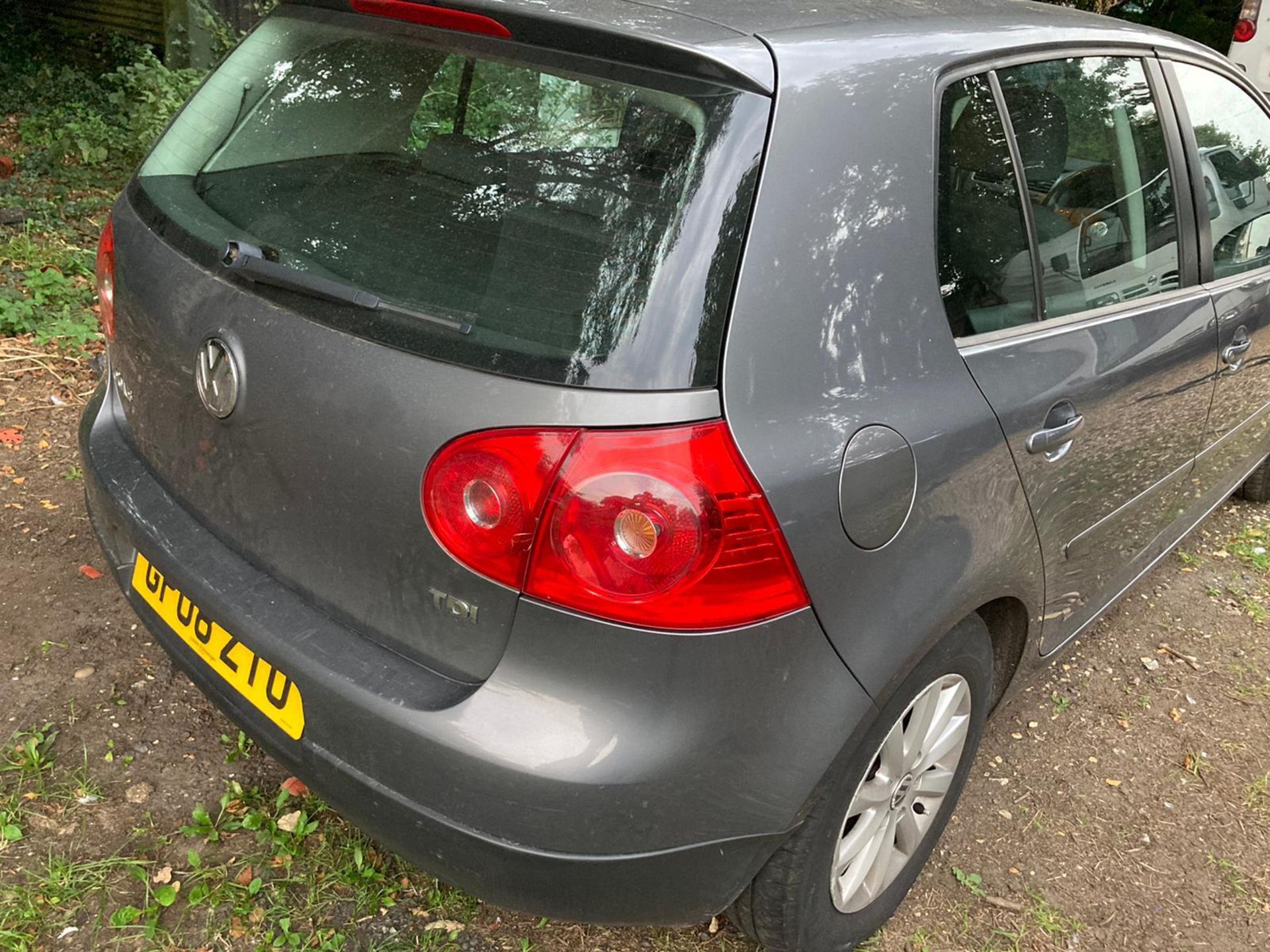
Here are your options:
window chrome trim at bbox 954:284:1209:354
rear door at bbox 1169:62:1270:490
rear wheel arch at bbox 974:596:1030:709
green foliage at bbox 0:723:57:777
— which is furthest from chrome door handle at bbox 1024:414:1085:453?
green foliage at bbox 0:723:57:777

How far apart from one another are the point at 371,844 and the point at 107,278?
122cm

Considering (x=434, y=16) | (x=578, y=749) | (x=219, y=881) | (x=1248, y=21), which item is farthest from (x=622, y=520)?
(x=1248, y=21)

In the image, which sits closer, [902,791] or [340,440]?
[340,440]

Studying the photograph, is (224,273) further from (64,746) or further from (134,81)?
(134,81)

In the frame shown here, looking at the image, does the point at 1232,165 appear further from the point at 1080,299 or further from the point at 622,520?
the point at 622,520

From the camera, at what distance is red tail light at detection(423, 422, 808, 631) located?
145 cm

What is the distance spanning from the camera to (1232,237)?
2.92 meters

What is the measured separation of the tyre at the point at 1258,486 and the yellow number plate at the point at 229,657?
387 cm

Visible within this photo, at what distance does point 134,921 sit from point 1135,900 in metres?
2.02

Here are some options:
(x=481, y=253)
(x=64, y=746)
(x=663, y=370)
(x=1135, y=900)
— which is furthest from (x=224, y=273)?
(x=1135, y=900)

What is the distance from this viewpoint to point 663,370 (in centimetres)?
146

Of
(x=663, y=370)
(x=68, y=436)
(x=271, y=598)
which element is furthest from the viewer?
(x=68, y=436)

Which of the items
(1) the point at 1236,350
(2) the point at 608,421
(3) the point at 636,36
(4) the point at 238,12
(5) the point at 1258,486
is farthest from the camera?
(4) the point at 238,12

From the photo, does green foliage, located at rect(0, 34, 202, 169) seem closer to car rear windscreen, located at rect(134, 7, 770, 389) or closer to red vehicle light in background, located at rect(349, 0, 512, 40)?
car rear windscreen, located at rect(134, 7, 770, 389)
